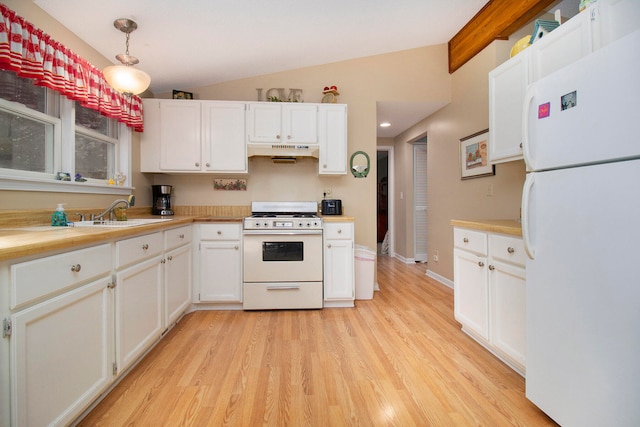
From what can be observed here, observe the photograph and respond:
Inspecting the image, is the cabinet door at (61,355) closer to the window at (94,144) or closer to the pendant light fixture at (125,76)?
the pendant light fixture at (125,76)

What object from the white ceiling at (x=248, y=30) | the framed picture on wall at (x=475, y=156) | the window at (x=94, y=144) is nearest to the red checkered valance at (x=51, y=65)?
the window at (x=94, y=144)

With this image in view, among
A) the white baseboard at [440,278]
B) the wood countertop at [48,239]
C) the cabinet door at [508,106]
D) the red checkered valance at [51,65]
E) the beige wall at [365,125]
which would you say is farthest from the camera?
the white baseboard at [440,278]

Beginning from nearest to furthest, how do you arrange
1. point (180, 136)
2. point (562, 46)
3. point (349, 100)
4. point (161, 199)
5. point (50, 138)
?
1. point (562, 46)
2. point (50, 138)
3. point (180, 136)
4. point (161, 199)
5. point (349, 100)

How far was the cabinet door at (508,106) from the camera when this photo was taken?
2012mm

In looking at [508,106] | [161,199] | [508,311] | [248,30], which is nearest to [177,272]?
[161,199]

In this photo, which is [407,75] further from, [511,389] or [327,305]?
[511,389]

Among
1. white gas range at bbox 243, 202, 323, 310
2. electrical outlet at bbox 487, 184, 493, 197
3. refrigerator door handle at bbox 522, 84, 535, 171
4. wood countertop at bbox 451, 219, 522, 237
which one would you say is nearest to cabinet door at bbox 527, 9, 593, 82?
refrigerator door handle at bbox 522, 84, 535, 171

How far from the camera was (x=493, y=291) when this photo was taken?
6.22ft

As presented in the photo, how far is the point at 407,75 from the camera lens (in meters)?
3.60

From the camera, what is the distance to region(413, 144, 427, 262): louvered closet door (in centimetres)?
510

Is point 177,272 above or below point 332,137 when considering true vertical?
below

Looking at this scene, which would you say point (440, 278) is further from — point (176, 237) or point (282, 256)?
point (176, 237)

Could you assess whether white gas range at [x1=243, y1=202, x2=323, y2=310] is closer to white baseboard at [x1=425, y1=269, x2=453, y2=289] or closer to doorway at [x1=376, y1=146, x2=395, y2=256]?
white baseboard at [x1=425, y1=269, x2=453, y2=289]

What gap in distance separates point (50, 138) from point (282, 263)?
200 centimetres
